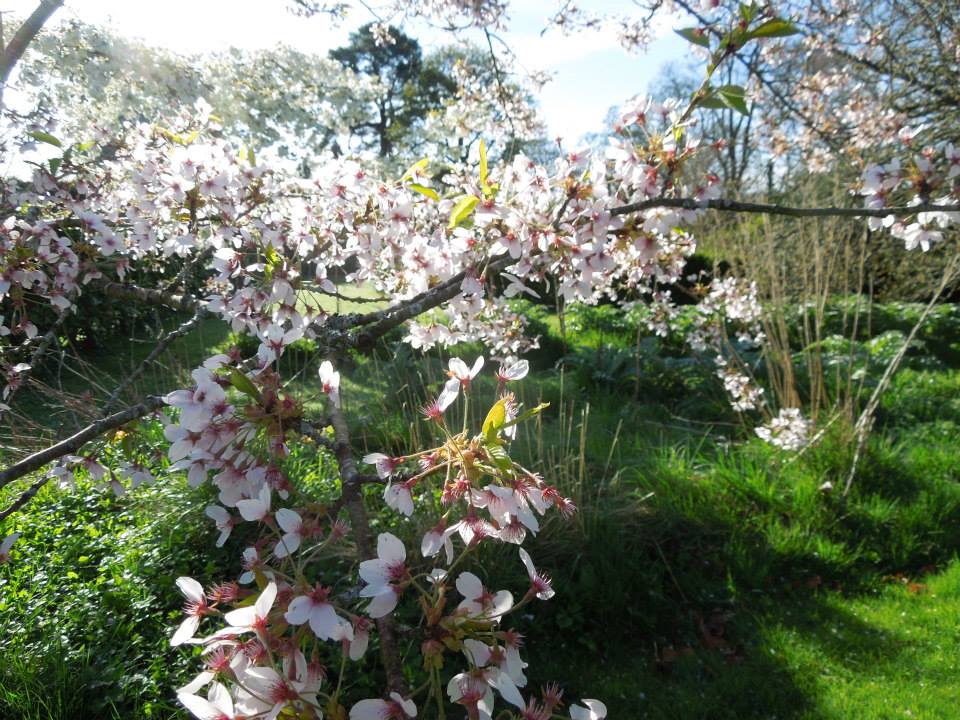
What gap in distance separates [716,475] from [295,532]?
10.1 feet

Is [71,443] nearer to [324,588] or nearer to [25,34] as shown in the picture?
[324,588]

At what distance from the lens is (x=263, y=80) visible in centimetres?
816

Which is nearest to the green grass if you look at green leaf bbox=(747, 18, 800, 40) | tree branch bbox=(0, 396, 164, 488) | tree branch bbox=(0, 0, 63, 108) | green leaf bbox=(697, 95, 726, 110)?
tree branch bbox=(0, 396, 164, 488)

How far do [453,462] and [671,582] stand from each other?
243cm

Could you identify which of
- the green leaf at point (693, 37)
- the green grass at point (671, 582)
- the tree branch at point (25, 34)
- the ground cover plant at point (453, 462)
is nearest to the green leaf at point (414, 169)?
the ground cover plant at point (453, 462)

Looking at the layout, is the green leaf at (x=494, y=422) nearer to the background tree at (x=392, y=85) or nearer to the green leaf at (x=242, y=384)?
the green leaf at (x=242, y=384)

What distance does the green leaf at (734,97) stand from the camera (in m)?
1.16

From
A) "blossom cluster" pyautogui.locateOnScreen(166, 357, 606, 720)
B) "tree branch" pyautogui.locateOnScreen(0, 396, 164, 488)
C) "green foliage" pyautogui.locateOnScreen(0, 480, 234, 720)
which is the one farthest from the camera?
"green foliage" pyautogui.locateOnScreen(0, 480, 234, 720)

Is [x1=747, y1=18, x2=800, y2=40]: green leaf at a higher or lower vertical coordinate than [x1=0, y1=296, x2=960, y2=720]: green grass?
higher

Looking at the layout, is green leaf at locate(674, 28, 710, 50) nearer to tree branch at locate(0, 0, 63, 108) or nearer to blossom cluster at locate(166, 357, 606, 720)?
blossom cluster at locate(166, 357, 606, 720)

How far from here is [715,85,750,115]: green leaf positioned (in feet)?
3.81

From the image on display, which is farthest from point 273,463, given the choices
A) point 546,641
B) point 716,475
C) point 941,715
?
point 716,475

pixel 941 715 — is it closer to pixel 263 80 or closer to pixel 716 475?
pixel 716 475

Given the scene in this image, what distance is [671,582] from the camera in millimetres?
2785
